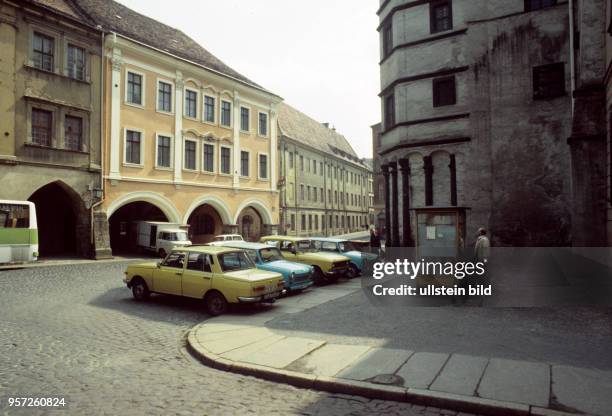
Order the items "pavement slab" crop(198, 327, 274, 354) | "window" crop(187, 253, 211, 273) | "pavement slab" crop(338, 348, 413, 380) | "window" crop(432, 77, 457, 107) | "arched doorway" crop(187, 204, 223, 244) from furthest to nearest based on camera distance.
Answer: "arched doorway" crop(187, 204, 223, 244)
"window" crop(432, 77, 457, 107)
"window" crop(187, 253, 211, 273)
"pavement slab" crop(198, 327, 274, 354)
"pavement slab" crop(338, 348, 413, 380)

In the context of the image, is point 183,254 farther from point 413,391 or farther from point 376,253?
point 376,253

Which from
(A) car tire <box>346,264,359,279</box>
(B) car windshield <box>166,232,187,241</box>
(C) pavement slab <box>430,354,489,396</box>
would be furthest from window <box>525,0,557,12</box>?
(B) car windshield <box>166,232,187,241</box>

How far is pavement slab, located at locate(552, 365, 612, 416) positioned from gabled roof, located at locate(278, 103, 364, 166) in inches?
1611

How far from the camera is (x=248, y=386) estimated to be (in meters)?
5.73

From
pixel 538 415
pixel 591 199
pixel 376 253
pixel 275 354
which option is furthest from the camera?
pixel 376 253

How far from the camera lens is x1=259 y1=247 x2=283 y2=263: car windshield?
13.2 meters

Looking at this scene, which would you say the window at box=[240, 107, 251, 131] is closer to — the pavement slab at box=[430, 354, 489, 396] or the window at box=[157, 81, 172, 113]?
the window at box=[157, 81, 172, 113]

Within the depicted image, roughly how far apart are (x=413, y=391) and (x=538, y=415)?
1344mm

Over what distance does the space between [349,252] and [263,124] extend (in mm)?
20240

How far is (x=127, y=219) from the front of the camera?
29.5 meters

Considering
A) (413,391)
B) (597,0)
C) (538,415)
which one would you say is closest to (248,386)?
(413,391)

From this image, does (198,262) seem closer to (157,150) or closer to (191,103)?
(157,150)

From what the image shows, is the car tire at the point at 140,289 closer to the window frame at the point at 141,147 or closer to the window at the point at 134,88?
the window frame at the point at 141,147

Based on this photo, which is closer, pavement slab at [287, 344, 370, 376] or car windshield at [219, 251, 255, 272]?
pavement slab at [287, 344, 370, 376]
